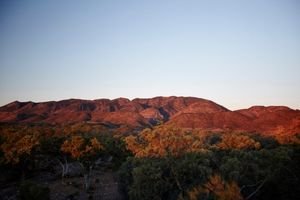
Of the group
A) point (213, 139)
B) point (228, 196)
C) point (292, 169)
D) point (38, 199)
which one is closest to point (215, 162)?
point (292, 169)

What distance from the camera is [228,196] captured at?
61.6ft

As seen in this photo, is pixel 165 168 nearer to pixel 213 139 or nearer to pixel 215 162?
pixel 215 162

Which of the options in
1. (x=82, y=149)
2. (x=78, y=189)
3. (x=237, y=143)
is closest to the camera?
(x=237, y=143)

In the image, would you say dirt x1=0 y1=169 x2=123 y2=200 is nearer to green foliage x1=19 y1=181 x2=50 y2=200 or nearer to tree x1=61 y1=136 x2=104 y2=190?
tree x1=61 y1=136 x2=104 y2=190

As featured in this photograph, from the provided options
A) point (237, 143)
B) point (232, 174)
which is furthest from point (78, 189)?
point (232, 174)

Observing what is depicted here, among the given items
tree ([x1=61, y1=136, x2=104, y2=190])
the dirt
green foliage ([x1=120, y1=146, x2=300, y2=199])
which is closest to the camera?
green foliage ([x1=120, y1=146, x2=300, y2=199])

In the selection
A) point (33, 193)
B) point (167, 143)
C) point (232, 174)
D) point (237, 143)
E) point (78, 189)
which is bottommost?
point (78, 189)

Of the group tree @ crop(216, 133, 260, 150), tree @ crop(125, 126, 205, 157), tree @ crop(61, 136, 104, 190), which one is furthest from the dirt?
tree @ crop(216, 133, 260, 150)

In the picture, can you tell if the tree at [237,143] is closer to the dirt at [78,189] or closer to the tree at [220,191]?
the dirt at [78,189]

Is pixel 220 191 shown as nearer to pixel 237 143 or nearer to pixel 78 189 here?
pixel 237 143

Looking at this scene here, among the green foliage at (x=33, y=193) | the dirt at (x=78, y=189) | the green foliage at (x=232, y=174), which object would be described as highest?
the green foliage at (x=232, y=174)

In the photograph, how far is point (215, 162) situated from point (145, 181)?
818cm

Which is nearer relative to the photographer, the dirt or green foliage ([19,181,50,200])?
green foliage ([19,181,50,200])

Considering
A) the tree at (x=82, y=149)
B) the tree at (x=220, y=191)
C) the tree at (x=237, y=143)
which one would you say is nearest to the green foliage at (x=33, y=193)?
the tree at (x=82, y=149)
